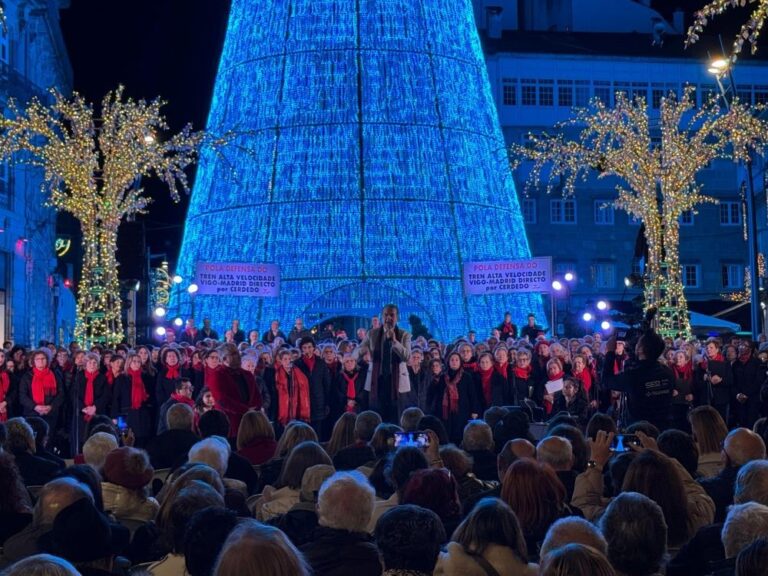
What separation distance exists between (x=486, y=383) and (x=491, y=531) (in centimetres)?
1426

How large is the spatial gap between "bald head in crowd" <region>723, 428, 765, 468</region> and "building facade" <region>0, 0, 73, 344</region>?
1150 inches

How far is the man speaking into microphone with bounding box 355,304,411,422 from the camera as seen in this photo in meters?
18.4

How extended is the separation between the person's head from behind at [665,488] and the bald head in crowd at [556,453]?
66.6 inches

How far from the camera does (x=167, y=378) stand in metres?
19.6

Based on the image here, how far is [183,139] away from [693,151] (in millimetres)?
11689

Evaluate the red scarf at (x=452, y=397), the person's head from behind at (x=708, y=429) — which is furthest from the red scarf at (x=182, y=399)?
the person's head from behind at (x=708, y=429)

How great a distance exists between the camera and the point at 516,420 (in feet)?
40.0

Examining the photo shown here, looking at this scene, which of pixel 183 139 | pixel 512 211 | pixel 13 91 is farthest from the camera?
pixel 13 91

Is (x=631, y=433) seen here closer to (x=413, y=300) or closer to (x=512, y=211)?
(x=413, y=300)

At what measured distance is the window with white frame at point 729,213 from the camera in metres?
61.4

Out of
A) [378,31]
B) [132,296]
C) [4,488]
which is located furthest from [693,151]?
[4,488]

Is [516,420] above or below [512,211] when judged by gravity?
below

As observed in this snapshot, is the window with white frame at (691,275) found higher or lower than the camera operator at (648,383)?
higher

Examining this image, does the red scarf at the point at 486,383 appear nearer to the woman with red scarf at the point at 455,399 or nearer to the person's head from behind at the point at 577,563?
the woman with red scarf at the point at 455,399
